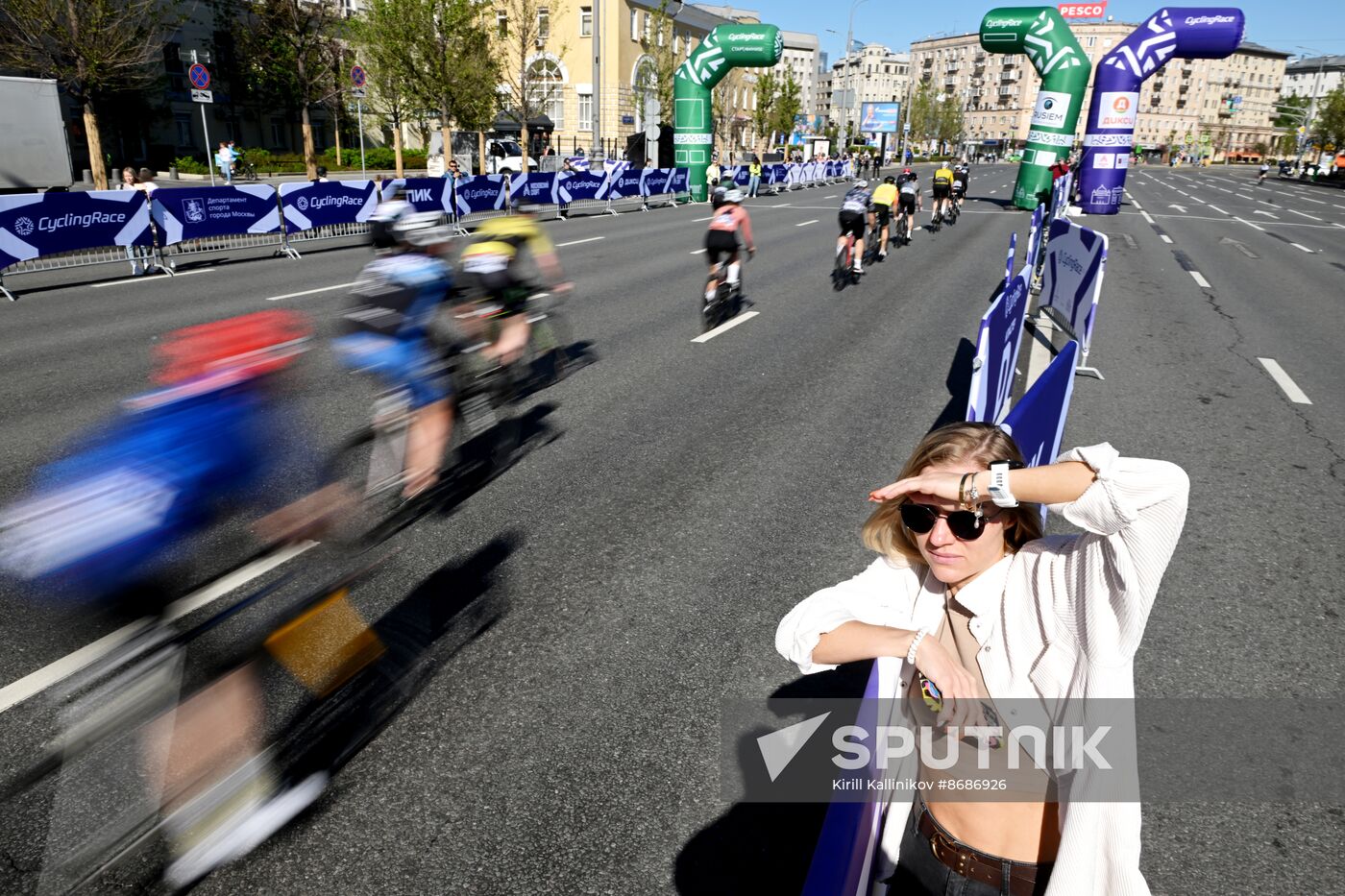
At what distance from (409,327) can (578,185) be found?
23277 mm

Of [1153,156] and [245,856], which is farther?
[1153,156]

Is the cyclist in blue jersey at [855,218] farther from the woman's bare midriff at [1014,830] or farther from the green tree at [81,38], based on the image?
the green tree at [81,38]

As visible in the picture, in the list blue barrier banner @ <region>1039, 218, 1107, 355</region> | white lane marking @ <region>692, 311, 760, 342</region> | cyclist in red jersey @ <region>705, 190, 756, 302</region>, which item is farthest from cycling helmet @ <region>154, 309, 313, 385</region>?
cyclist in red jersey @ <region>705, 190, 756, 302</region>

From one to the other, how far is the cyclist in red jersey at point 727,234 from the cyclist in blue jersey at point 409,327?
580 centimetres

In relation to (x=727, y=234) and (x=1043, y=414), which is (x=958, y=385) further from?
(x=1043, y=414)

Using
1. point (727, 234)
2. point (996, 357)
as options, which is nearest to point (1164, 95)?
point (727, 234)

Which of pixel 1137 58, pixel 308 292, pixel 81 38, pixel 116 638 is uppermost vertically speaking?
pixel 1137 58

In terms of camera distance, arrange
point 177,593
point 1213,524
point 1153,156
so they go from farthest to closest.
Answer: point 1153,156
point 1213,524
point 177,593

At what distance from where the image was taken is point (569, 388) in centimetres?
826

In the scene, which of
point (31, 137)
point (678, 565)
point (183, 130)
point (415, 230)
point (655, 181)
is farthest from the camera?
point (183, 130)

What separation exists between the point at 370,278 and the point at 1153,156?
569 feet

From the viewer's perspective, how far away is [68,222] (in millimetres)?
13227

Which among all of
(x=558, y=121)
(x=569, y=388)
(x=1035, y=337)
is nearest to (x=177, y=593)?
(x=569, y=388)

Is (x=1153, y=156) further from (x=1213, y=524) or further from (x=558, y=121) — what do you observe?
(x=1213, y=524)
